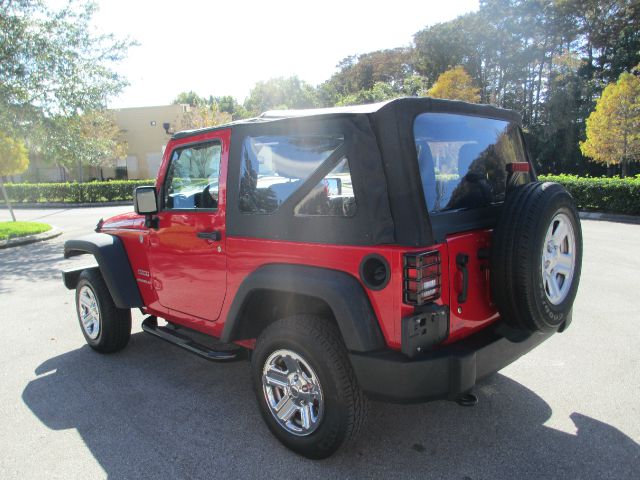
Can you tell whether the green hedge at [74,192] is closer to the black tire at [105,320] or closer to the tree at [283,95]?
the black tire at [105,320]

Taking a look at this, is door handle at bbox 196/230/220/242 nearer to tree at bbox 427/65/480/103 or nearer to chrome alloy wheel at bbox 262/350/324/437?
chrome alloy wheel at bbox 262/350/324/437

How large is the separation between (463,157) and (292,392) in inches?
68.2

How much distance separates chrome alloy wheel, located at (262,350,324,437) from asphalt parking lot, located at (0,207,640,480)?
205 mm

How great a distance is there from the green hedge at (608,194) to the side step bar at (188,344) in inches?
490

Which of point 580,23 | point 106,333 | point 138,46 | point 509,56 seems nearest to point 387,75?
point 509,56

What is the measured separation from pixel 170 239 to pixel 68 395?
4.74ft

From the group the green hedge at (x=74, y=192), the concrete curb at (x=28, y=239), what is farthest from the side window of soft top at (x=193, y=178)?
the green hedge at (x=74, y=192)

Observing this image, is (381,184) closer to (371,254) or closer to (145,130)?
(371,254)

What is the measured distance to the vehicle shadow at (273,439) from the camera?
2.69m

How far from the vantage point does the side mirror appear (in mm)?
3646

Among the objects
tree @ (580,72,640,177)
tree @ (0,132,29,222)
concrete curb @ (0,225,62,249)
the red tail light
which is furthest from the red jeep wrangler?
tree @ (580,72,640,177)

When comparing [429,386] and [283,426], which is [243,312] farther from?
[429,386]

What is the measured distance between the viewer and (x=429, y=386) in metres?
2.38

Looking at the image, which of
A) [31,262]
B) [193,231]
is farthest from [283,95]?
[193,231]
